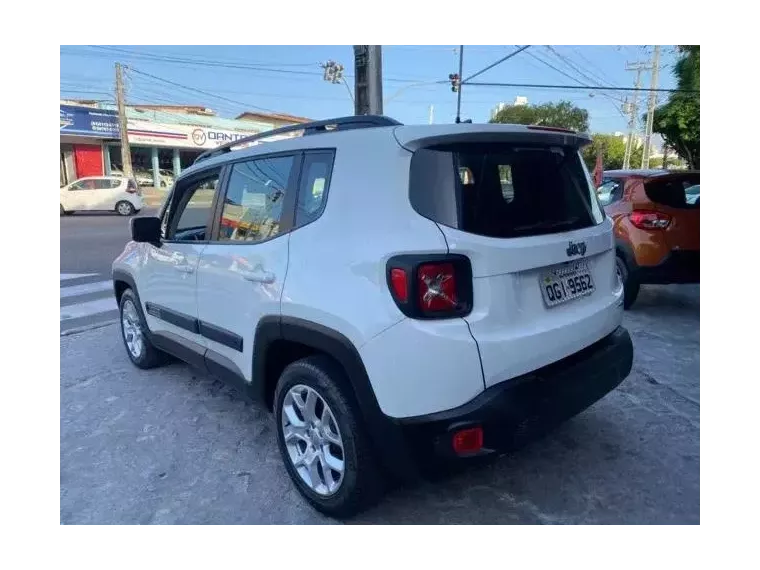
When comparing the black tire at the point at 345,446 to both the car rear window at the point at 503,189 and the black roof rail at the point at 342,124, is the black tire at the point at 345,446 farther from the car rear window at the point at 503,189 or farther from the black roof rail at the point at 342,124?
the black roof rail at the point at 342,124

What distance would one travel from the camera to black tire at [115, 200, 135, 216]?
65.9 ft

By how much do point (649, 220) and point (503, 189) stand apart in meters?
3.99

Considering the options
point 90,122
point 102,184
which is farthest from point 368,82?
point 90,122

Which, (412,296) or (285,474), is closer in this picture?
(412,296)

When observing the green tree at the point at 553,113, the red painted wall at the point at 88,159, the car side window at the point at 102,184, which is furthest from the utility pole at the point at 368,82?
the green tree at the point at 553,113

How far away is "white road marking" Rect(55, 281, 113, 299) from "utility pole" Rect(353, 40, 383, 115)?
506cm

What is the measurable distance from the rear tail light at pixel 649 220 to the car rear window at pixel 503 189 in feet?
10.7

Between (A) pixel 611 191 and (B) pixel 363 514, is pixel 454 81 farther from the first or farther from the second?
(B) pixel 363 514

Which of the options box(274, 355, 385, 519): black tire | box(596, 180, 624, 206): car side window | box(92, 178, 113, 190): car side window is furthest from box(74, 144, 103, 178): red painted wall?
box(274, 355, 385, 519): black tire

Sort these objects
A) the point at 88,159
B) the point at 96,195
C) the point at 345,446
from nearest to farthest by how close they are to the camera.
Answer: the point at 345,446 < the point at 96,195 < the point at 88,159

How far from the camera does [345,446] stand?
2.26 metres

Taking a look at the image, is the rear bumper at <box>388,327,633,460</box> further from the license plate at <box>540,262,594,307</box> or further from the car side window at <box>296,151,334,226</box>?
the car side window at <box>296,151,334,226</box>

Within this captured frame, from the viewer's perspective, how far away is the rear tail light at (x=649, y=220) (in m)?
5.48
